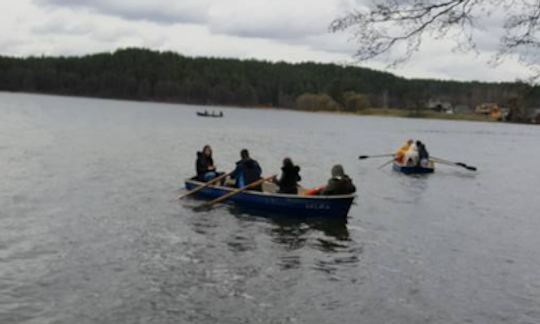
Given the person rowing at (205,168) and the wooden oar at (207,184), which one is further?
the person rowing at (205,168)

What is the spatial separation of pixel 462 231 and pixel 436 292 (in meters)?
7.20

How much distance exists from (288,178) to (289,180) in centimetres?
8

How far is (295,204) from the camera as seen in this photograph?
20.2 metres

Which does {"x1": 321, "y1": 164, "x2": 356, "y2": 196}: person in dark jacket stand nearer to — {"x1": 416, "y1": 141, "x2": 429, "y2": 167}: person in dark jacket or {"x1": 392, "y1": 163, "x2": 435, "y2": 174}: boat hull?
{"x1": 392, "y1": 163, "x2": 435, "y2": 174}: boat hull

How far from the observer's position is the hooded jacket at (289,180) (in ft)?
68.6

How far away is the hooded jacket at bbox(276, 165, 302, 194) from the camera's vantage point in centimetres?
2091

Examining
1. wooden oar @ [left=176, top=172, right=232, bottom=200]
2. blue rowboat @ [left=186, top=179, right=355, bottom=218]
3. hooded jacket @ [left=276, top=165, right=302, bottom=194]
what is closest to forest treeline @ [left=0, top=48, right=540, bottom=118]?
wooden oar @ [left=176, top=172, right=232, bottom=200]

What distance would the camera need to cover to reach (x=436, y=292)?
1373 centimetres

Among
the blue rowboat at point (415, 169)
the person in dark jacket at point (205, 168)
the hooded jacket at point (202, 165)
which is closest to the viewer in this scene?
the person in dark jacket at point (205, 168)

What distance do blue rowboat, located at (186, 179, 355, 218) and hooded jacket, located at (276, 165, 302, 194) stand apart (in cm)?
54

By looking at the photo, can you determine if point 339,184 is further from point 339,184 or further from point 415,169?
point 415,169

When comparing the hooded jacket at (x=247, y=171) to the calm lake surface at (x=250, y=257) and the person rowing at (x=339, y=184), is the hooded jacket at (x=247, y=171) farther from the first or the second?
the person rowing at (x=339, y=184)

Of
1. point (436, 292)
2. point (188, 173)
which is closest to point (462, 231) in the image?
point (436, 292)

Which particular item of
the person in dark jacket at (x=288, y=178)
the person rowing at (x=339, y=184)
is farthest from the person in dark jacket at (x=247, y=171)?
the person rowing at (x=339, y=184)
